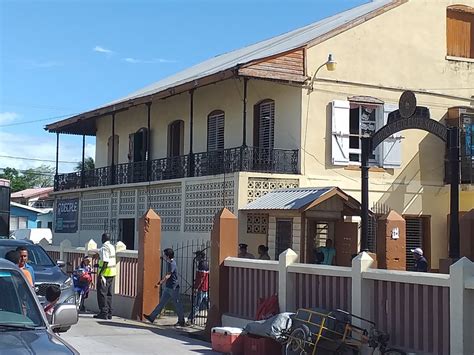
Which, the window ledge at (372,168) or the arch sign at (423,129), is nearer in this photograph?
the arch sign at (423,129)

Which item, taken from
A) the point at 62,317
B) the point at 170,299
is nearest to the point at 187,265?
the point at 170,299

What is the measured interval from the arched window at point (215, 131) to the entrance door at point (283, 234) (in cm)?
409

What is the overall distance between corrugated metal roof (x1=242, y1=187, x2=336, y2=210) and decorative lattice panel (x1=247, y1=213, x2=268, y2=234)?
2.62ft

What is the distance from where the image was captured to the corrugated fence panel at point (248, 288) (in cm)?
1266

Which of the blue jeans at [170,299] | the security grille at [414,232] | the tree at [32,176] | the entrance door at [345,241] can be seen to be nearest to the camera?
the blue jeans at [170,299]

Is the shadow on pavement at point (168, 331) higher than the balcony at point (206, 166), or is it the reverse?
the balcony at point (206, 166)

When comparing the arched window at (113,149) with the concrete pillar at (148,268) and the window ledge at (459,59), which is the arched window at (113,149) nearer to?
the window ledge at (459,59)

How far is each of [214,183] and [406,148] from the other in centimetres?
589

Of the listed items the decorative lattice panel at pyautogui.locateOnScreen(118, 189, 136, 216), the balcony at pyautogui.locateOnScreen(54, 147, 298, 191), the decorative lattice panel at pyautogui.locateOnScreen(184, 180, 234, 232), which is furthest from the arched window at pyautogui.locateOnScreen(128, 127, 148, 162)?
the decorative lattice panel at pyautogui.locateOnScreen(184, 180, 234, 232)

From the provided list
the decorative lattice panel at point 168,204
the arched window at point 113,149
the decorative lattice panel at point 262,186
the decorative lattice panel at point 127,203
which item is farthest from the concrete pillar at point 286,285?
the arched window at point 113,149

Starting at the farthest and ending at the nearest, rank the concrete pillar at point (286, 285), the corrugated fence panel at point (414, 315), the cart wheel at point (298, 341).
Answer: the concrete pillar at point (286, 285)
the cart wheel at point (298, 341)
the corrugated fence panel at point (414, 315)

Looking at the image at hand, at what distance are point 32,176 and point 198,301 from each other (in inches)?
3351

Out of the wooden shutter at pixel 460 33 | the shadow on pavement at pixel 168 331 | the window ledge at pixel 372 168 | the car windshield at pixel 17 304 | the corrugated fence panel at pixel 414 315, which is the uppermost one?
the wooden shutter at pixel 460 33

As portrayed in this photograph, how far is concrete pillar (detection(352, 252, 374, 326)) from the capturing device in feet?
33.6
